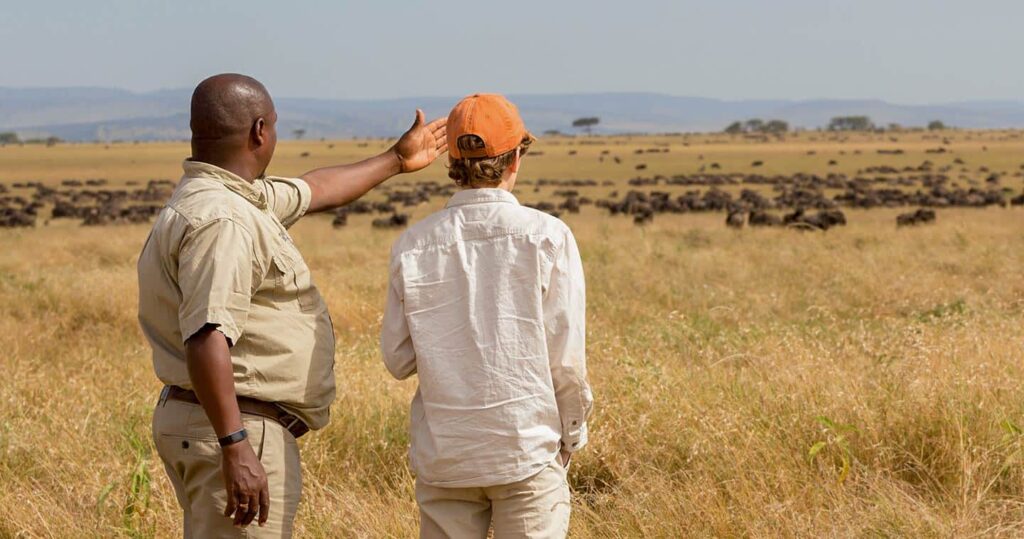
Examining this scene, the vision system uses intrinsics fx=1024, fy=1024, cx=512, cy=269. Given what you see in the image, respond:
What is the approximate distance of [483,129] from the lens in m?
2.54

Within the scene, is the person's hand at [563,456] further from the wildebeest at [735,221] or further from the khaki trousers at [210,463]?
the wildebeest at [735,221]

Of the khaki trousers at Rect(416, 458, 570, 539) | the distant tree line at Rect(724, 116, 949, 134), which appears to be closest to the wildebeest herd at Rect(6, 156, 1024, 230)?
the khaki trousers at Rect(416, 458, 570, 539)

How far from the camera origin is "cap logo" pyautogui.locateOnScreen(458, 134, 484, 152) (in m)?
2.56

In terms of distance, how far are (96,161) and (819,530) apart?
3201 inches

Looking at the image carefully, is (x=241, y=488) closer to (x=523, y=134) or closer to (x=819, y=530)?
(x=523, y=134)

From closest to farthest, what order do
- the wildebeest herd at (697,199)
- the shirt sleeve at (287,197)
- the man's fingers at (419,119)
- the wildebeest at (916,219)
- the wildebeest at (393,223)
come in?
the shirt sleeve at (287,197), the man's fingers at (419,119), the wildebeest at (916,219), the wildebeest at (393,223), the wildebeest herd at (697,199)

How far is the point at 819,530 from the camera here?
335 cm

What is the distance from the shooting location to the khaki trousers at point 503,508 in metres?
2.54

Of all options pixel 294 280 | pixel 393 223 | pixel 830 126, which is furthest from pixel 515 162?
pixel 830 126

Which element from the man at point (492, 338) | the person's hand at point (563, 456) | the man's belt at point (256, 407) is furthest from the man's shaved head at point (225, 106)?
the person's hand at point (563, 456)

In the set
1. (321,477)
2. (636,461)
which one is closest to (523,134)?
(636,461)

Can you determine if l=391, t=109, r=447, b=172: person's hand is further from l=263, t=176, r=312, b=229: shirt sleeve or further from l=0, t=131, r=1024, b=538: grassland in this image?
l=0, t=131, r=1024, b=538: grassland

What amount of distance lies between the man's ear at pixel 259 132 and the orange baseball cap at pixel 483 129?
508 millimetres

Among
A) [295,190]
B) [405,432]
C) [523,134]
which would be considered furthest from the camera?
[405,432]
